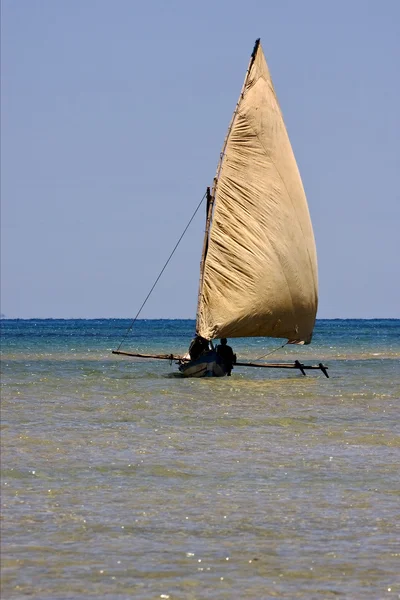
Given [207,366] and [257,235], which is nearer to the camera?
[257,235]

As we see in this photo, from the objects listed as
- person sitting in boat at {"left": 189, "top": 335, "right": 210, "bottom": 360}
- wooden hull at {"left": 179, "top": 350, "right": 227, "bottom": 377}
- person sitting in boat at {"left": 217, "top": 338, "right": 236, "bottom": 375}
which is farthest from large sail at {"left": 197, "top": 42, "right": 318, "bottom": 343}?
person sitting in boat at {"left": 189, "top": 335, "right": 210, "bottom": 360}

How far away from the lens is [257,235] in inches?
1617

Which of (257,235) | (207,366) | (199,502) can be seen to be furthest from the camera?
(207,366)

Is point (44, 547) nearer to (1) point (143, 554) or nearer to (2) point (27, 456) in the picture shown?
(1) point (143, 554)

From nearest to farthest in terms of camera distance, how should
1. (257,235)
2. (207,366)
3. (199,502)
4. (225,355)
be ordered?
(199,502), (257,235), (207,366), (225,355)

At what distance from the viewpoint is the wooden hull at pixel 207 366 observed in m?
41.8

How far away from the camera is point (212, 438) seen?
78.6 ft

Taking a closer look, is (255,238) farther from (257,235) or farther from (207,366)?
(207,366)

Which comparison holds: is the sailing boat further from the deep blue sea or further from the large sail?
the deep blue sea

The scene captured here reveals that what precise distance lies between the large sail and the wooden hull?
108cm

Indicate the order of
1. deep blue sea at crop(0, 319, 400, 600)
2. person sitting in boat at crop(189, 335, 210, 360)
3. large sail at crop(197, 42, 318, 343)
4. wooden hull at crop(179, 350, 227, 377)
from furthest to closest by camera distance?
person sitting in boat at crop(189, 335, 210, 360) < wooden hull at crop(179, 350, 227, 377) < large sail at crop(197, 42, 318, 343) < deep blue sea at crop(0, 319, 400, 600)

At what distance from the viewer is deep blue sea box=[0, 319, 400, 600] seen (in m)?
11.9

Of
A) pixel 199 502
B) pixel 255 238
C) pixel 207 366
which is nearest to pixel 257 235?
pixel 255 238

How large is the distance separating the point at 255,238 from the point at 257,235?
0.42 feet
